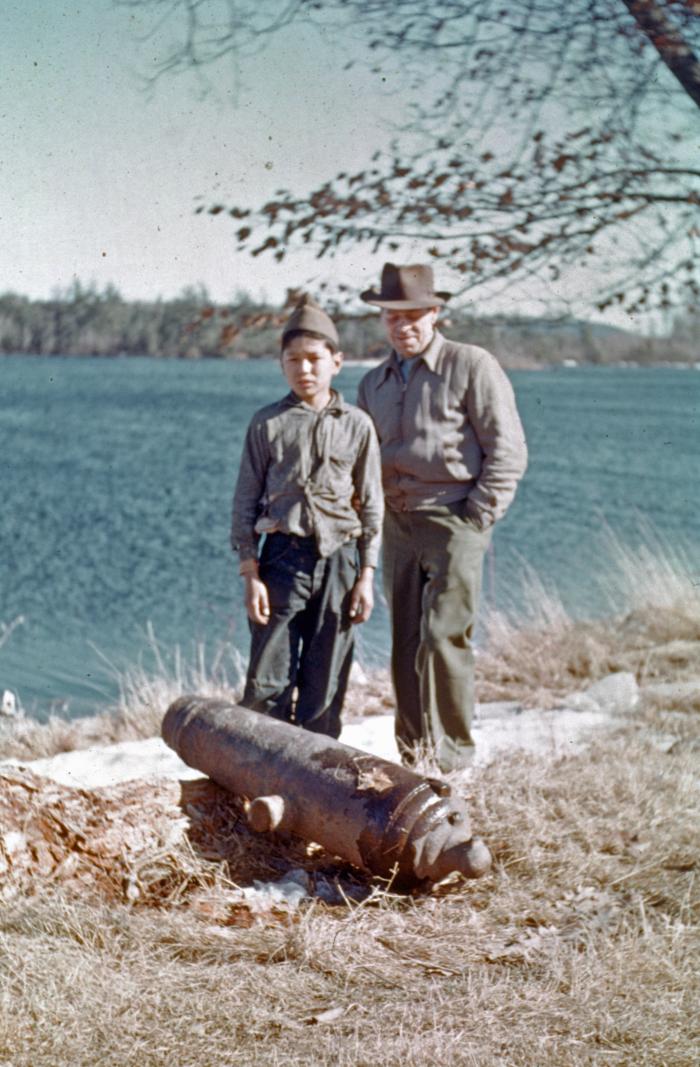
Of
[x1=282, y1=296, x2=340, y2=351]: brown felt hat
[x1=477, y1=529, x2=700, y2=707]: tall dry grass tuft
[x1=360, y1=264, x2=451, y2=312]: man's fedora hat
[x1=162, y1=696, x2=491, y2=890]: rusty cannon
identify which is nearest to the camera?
[x1=162, y1=696, x2=491, y2=890]: rusty cannon

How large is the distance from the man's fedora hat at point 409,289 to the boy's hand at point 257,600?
134cm

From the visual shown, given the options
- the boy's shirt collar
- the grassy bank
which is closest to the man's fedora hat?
the boy's shirt collar

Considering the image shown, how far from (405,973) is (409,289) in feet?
9.60

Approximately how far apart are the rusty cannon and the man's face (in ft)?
5.89

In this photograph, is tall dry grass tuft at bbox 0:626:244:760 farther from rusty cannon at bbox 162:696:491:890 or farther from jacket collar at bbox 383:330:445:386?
jacket collar at bbox 383:330:445:386

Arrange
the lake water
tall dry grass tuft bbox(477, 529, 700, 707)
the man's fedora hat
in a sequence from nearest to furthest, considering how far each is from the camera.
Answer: the man's fedora hat, tall dry grass tuft bbox(477, 529, 700, 707), the lake water

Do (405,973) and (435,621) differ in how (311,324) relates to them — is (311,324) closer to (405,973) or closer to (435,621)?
(435,621)

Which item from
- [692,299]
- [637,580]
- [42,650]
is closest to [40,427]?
[42,650]

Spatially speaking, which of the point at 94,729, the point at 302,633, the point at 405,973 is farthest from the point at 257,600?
the point at 94,729

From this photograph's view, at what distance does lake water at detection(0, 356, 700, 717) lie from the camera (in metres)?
14.3

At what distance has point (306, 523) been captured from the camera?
16.4ft

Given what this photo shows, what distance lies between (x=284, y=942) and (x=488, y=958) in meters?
0.64

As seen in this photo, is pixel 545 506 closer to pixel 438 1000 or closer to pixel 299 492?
pixel 299 492

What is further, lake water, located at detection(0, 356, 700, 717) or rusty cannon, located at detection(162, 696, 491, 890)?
lake water, located at detection(0, 356, 700, 717)
